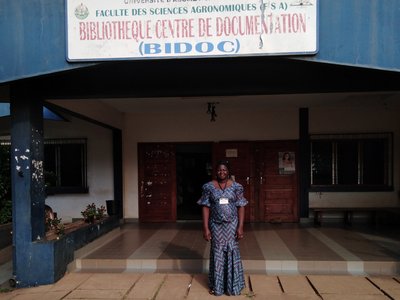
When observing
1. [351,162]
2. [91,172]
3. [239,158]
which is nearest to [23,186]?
[91,172]

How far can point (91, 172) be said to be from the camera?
30.0 feet

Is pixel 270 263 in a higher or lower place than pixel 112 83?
lower

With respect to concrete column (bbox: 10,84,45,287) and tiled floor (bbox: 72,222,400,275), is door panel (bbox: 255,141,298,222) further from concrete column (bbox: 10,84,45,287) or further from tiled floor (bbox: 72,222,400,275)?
concrete column (bbox: 10,84,45,287)

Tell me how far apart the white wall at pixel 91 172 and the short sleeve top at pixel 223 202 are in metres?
5.10

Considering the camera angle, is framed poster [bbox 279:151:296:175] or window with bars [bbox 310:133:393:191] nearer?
window with bars [bbox 310:133:393:191]

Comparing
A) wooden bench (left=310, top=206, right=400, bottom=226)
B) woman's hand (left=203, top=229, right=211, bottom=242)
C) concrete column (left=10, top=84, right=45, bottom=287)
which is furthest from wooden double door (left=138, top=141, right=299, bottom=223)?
woman's hand (left=203, top=229, right=211, bottom=242)

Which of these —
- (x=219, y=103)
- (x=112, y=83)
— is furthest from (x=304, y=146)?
(x=112, y=83)

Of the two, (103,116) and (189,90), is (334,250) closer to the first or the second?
(189,90)

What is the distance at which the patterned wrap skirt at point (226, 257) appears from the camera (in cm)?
441

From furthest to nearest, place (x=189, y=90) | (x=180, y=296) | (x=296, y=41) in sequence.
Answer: (x=189, y=90) → (x=180, y=296) → (x=296, y=41)

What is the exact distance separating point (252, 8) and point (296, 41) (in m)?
0.60

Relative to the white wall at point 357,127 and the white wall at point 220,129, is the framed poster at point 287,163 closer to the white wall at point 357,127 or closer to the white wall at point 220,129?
the white wall at point 220,129

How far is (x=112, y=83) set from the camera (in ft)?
17.0

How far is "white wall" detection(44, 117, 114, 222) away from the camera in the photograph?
909 centimetres
